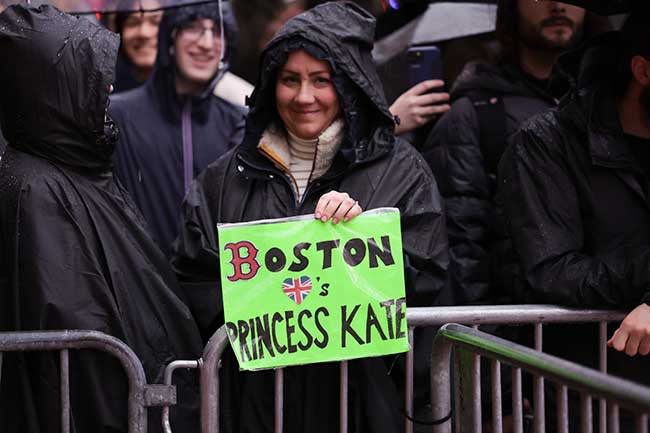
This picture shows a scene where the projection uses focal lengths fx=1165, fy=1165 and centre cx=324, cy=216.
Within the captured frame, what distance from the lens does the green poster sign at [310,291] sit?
4.07 metres

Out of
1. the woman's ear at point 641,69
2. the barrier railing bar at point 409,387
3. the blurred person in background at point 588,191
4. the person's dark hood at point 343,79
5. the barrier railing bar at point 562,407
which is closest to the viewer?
the barrier railing bar at point 562,407

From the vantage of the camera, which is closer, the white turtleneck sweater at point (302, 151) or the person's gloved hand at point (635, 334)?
the person's gloved hand at point (635, 334)

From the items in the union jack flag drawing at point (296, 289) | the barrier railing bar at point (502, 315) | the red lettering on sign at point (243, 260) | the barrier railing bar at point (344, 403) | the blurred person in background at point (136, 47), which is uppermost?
the blurred person in background at point (136, 47)

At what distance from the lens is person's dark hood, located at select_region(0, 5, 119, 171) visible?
429 cm

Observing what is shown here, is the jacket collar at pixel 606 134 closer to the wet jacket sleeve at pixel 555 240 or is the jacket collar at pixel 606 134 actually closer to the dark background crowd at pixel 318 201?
the dark background crowd at pixel 318 201

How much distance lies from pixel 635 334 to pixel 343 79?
1.64 metres

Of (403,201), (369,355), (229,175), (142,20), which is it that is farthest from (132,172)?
(369,355)

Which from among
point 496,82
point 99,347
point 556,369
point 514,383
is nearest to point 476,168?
point 496,82

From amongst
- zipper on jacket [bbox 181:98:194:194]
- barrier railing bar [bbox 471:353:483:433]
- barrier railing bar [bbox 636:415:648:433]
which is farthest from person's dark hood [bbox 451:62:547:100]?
barrier railing bar [bbox 636:415:648:433]

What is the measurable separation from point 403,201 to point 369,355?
806mm

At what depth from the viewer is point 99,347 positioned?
397 cm

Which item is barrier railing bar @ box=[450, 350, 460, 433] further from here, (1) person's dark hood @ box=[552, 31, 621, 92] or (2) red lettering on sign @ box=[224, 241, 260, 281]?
(1) person's dark hood @ box=[552, 31, 621, 92]

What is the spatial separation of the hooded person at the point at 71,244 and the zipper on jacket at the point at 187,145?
174cm

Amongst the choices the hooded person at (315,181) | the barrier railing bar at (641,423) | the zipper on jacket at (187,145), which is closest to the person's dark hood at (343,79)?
the hooded person at (315,181)
